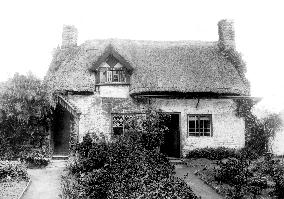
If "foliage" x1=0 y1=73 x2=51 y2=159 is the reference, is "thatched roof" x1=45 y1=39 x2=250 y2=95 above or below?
above

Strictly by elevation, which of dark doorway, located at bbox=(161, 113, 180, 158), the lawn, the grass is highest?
dark doorway, located at bbox=(161, 113, 180, 158)

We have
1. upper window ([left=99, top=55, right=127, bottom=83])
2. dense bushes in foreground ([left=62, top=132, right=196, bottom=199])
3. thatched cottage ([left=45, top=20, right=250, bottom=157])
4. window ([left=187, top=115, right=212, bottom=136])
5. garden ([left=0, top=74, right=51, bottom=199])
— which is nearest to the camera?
dense bushes in foreground ([left=62, top=132, right=196, bottom=199])

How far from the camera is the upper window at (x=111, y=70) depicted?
18.7m

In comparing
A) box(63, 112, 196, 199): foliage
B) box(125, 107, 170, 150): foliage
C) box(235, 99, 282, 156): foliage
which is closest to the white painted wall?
box(125, 107, 170, 150): foliage

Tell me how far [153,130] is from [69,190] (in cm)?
559

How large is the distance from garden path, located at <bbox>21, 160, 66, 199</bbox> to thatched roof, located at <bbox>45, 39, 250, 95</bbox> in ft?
14.1

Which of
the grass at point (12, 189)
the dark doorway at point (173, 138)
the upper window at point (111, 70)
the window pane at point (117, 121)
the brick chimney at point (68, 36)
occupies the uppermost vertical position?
the brick chimney at point (68, 36)

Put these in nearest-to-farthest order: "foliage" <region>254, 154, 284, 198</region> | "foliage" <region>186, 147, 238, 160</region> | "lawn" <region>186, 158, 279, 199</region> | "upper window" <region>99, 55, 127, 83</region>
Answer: "foliage" <region>254, 154, 284, 198</region> → "lawn" <region>186, 158, 279, 199</region> → "foliage" <region>186, 147, 238, 160</region> → "upper window" <region>99, 55, 127, 83</region>

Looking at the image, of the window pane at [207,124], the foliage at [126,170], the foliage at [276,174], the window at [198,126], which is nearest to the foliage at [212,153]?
the window at [198,126]

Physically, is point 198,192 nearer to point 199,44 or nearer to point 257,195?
point 257,195

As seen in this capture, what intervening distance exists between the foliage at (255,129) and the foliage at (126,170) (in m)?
6.03

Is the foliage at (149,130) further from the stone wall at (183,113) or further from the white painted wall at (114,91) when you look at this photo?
the white painted wall at (114,91)

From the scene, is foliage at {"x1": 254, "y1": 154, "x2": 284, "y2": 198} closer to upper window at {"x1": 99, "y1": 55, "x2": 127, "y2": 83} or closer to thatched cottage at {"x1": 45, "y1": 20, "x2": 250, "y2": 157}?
thatched cottage at {"x1": 45, "y1": 20, "x2": 250, "y2": 157}

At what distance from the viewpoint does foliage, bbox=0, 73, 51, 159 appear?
1577 cm
